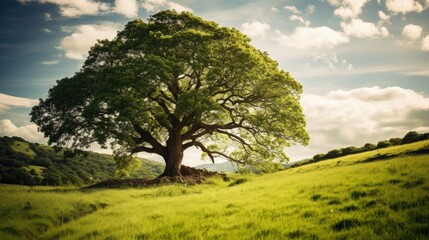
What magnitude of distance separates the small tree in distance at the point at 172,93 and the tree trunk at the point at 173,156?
11cm

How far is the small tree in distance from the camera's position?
80.6ft

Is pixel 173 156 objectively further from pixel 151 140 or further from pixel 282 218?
pixel 282 218

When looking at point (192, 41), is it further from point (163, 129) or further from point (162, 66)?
point (163, 129)

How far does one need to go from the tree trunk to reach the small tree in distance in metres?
0.11

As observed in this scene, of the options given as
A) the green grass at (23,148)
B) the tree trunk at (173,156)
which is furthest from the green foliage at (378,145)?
the green grass at (23,148)

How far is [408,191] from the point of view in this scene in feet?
27.8

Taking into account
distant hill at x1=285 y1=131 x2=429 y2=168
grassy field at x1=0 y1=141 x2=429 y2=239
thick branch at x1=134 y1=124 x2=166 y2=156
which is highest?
thick branch at x1=134 y1=124 x2=166 y2=156

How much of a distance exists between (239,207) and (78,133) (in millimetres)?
21818

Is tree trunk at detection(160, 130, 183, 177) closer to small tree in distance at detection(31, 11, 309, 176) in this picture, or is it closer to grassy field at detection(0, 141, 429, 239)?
small tree in distance at detection(31, 11, 309, 176)

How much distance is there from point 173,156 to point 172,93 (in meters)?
7.02

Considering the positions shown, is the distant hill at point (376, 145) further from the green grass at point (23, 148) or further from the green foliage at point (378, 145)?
the green grass at point (23, 148)

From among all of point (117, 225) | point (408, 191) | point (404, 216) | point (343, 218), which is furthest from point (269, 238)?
point (117, 225)

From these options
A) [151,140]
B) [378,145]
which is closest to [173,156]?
[151,140]

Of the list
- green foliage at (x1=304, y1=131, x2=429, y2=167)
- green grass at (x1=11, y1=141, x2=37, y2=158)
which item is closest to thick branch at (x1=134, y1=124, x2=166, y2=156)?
green foliage at (x1=304, y1=131, x2=429, y2=167)
